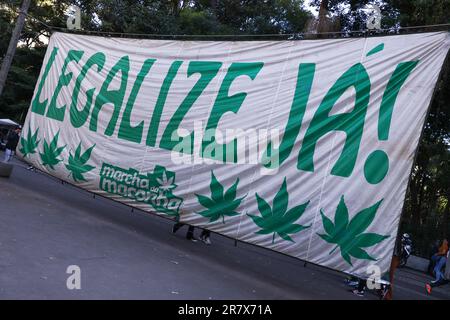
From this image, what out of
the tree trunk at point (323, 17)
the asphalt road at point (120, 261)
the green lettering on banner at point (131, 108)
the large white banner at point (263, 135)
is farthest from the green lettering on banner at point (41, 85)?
the tree trunk at point (323, 17)

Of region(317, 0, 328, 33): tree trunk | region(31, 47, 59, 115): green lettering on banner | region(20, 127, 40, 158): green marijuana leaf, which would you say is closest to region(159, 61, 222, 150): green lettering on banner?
region(20, 127, 40, 158): green marijuana leaf

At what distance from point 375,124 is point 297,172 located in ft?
4.08

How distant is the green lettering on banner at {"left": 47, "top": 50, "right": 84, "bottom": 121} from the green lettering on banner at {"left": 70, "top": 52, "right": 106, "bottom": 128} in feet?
1.19

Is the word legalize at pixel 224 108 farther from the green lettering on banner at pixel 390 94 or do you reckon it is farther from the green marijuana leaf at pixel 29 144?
the green marijuana leaf at pixel 29 144

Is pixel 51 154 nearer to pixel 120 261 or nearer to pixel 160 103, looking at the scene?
pixel 160 103

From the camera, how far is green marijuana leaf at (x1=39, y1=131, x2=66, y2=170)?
10038 millimetres

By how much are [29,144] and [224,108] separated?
5587mm

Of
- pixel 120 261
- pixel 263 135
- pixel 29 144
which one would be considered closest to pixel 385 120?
pixel 263 135

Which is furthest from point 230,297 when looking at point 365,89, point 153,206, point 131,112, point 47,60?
point 47,60

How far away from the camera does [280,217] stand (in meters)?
6.60

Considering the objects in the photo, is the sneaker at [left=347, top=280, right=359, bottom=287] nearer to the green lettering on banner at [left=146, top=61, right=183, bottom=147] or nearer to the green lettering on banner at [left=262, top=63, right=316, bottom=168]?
the green lettering on banner at [left=262, top=63, right=316, bottom=168]

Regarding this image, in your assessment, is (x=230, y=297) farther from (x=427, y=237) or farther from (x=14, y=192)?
(x=427, y=237)

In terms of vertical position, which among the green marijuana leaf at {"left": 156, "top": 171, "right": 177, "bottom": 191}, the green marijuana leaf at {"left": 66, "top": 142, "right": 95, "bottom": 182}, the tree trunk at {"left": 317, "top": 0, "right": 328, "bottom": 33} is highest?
the tree trunk at {"left": 317, "top": 0, "right": 328, "bottom": 33}

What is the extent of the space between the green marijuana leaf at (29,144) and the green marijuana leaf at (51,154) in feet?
1.44
